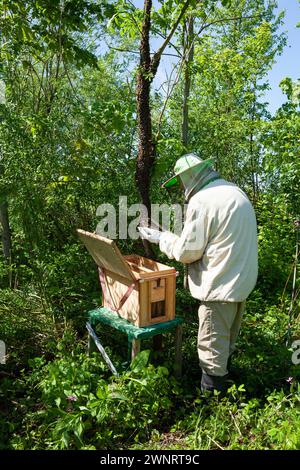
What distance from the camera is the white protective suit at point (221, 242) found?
10.00 feet

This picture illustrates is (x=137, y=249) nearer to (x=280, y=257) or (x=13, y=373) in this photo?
(x=13, y=373)

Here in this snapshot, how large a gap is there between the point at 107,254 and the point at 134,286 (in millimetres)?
319

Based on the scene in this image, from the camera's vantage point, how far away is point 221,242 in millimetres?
3066

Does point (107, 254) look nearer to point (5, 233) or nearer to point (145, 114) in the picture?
point (145, 114)

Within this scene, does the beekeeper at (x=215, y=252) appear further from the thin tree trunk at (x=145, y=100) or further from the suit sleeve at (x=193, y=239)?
the thin tree trunk at (x=145, y=100)

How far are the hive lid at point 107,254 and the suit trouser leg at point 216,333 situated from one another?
Answer: 2.07 feet

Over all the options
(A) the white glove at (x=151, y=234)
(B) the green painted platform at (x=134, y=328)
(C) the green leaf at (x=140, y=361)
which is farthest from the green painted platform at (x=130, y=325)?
(A) the white glove at (x=151, y=234)

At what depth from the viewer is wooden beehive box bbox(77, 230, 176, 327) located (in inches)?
126

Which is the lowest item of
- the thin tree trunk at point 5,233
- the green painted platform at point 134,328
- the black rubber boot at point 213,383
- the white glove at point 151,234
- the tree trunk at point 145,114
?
the black rubber boot at point 213,383

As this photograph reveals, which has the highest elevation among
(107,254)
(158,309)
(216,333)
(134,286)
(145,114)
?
(145,114)

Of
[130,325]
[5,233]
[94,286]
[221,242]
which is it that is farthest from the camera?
[5,233]

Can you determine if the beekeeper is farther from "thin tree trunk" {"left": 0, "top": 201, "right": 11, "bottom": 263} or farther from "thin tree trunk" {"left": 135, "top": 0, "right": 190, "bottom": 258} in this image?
"thin tree trunk" {"left": 0, "top": 201, "right": 11, "bottom": 263}

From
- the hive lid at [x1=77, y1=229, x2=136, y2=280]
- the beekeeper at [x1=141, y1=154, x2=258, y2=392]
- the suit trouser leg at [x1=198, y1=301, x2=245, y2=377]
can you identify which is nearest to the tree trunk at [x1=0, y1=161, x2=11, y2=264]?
the hive lid at [x1=77, y1=229, x2=136, y2=280]

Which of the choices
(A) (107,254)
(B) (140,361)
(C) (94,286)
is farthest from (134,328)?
(C) (94,286)
